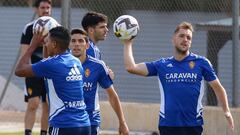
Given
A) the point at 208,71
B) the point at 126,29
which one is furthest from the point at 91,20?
the point at 208,71

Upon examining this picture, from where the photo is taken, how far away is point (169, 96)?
27.5ft

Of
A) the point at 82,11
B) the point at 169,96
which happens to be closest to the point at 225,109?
the point at 169,96

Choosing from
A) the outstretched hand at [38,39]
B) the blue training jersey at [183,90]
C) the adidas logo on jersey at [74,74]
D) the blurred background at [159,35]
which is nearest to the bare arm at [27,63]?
the outstretched hand at [38,39]

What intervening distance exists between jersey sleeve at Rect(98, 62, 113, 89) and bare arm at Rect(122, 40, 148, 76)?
334mm

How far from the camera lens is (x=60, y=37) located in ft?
24.7

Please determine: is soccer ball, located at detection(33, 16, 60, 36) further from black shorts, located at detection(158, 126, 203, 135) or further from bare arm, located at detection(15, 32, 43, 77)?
black shorts, located at detection(158, 126, 203, 135)

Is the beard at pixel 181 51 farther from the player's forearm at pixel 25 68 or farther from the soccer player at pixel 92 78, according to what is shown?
the player's forearm at pixel 25 68

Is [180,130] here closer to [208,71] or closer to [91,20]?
[208,71]

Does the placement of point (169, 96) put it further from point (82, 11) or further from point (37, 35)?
point (82, 11)

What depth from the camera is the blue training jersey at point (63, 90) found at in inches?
296

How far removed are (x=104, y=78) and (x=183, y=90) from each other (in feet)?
3.03

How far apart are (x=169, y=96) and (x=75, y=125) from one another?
1.28 m

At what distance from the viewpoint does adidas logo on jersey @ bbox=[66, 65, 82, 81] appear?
756 cm

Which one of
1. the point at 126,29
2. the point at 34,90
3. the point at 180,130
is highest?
the point at 126,29
